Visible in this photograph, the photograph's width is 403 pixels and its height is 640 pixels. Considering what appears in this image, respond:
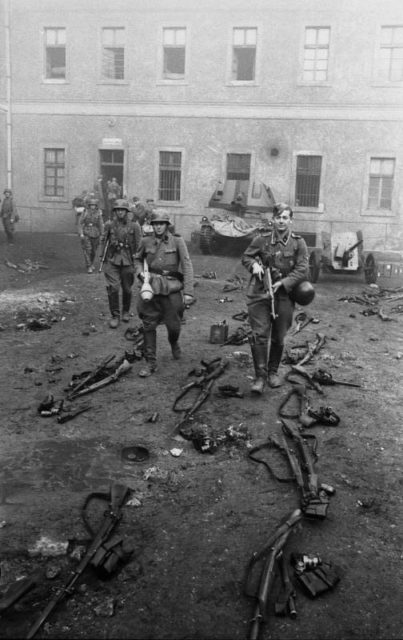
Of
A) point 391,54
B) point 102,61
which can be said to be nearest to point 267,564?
point 391,54

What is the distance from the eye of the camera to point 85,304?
11133mm

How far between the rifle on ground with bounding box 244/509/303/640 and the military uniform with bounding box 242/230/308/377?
2630 millimetres

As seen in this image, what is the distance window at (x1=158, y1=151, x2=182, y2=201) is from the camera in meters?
22.6

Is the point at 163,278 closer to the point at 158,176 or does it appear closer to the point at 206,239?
the point at 206,239

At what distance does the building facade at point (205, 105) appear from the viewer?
2103 centimetres

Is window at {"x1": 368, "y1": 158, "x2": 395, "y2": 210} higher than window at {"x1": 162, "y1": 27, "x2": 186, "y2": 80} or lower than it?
lower

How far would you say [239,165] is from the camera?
22.2 metres

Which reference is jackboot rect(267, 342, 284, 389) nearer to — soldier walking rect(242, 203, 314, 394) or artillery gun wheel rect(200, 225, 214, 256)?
soldier walking rect(242, 203, 314, 394)

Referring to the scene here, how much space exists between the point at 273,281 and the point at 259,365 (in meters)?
0.94

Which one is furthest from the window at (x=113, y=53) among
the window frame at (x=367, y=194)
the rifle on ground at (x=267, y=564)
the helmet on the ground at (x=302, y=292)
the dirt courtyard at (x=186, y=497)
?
the rifle on ground at (x=267, y=564)

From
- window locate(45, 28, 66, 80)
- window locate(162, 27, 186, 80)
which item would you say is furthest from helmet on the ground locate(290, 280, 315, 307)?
window locate(45, 28, 66, 80)

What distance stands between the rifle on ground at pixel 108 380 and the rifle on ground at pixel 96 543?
84.5 inches

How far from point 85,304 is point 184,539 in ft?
26.2

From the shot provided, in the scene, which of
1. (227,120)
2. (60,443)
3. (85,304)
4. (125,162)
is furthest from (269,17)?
(60,443)
